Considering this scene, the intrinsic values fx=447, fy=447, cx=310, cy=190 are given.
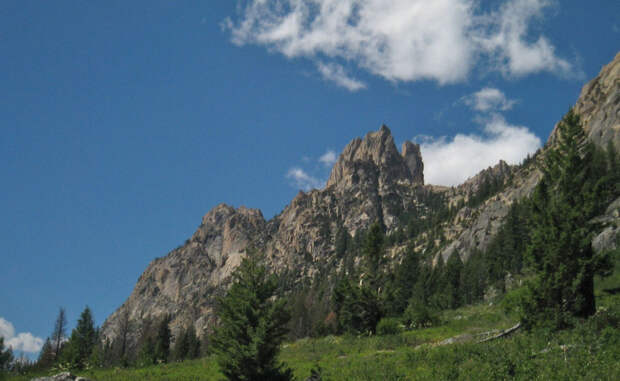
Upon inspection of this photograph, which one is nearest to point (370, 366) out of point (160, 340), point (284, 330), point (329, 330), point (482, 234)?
point (284, 330)

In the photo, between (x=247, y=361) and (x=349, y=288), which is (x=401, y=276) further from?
(x=247, y=361)

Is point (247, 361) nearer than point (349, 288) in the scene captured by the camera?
Yes

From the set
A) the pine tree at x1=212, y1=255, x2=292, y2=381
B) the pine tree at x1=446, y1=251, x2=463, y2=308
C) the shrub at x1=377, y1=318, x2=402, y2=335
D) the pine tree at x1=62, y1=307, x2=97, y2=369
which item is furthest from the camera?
the pine tree at x1=446, y1=251, x2=463, y2=308

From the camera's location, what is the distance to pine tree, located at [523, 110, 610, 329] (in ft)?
85.6

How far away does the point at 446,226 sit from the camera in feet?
631

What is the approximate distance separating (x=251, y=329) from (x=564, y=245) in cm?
1889

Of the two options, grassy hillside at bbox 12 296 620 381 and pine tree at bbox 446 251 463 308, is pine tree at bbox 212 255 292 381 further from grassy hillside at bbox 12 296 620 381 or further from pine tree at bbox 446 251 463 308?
pine tree at bbox 446 251 463 308

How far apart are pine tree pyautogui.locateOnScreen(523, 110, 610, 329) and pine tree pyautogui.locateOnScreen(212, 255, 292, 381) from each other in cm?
1506

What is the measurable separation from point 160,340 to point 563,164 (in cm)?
7072

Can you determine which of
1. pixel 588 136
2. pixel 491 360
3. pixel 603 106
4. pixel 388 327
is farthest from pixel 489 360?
pixel 603 106

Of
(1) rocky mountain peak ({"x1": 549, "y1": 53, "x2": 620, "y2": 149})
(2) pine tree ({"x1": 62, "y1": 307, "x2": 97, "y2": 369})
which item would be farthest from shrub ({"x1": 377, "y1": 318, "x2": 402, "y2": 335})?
(2) pine tree ({"x1": 62, "y1": 307, "x2": 97, "y2": 369})

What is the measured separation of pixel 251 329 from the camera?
22703 millimetres

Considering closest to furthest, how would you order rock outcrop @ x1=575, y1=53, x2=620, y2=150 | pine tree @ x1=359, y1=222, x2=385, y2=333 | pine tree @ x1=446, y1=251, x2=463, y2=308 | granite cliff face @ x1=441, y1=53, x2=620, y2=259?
pine tree @ x1=359, y1=222, x2=385, y2=333, pine tree @ x1=446, y1=251, x2=463, y2=308, rock outcrop @ x1=575, y1=53, x2=620, y2=150, granite cliff face @ x1=441, y1=53, x2=620, y2=259

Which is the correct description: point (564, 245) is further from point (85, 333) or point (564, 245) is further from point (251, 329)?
point (85, 333)
